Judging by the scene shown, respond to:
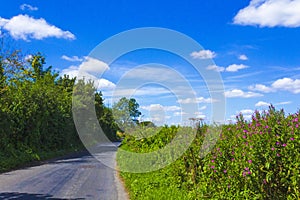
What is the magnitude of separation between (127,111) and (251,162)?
13013mm

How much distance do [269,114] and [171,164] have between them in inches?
198

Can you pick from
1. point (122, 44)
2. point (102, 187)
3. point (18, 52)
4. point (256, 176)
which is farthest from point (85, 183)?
point (18, 52)

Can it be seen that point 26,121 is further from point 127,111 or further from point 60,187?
point 60,187

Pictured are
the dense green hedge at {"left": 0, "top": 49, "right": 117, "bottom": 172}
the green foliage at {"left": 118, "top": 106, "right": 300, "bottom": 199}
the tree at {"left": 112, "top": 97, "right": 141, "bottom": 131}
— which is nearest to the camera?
the green foliage at {"left": 118, "top": 106, "right": 300, "bottom": 199}

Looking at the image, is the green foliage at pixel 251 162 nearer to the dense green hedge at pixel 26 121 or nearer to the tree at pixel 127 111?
the tree at pixel 127 111

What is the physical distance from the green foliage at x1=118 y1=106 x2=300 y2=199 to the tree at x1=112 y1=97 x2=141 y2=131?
27.2 feet

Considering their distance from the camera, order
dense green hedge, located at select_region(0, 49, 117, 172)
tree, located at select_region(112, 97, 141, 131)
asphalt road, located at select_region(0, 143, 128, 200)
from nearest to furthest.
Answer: asphalt road, located at select_region(0, 143, 128, 200)
tree, located at select_region(112, 97, 141, 131)
dense green hedge, located at select_region(0, 49, 117, 172)

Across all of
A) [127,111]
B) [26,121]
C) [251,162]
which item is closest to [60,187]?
[127,111]

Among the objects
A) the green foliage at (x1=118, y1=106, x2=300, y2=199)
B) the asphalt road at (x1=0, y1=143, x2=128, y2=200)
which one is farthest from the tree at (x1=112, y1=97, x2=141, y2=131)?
the green foliage at (x1=118, y1=106, x2=300, y2=199)

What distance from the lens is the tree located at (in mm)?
16594

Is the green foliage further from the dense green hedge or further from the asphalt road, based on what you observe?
the dense green hedge

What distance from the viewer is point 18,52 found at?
28.9 meters

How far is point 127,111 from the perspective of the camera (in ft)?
59.0

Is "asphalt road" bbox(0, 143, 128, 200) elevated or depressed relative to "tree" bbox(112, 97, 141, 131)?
depressed
